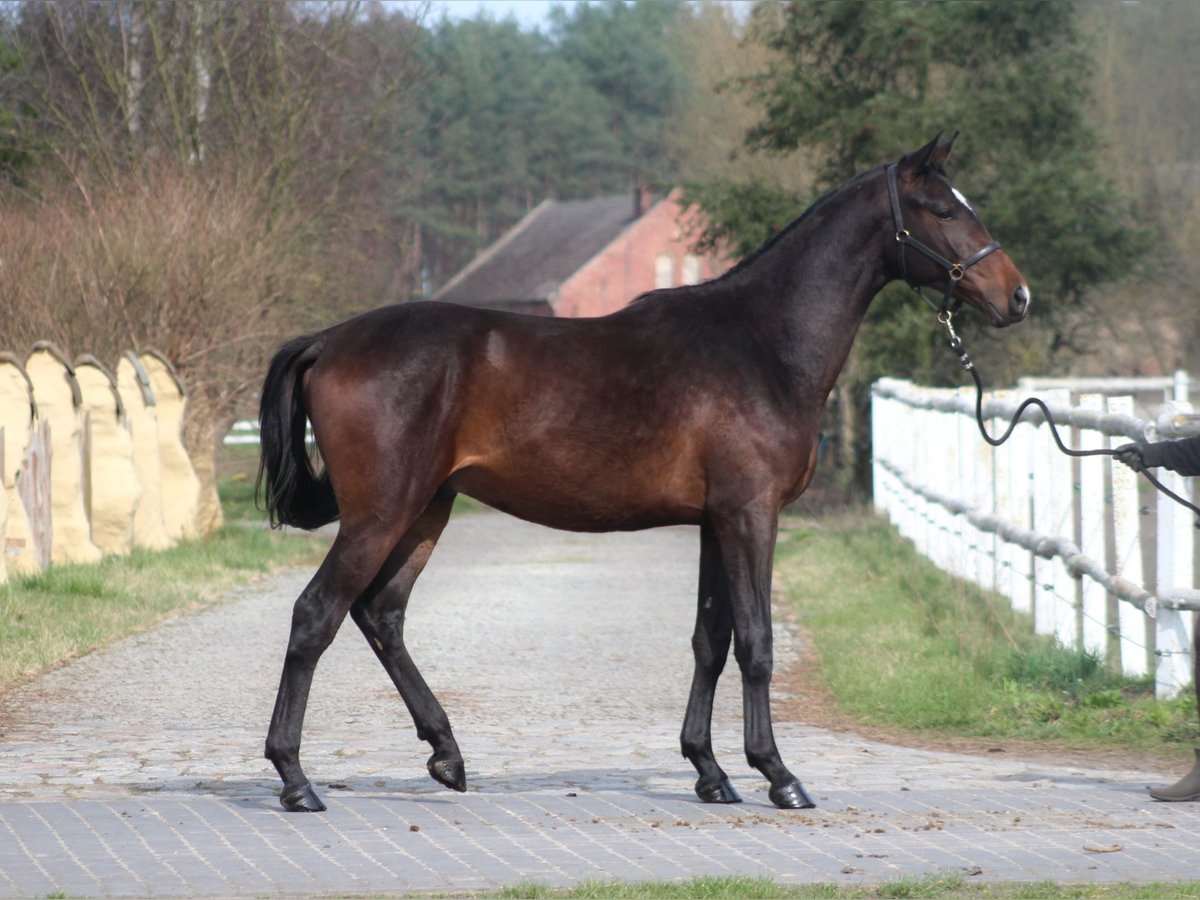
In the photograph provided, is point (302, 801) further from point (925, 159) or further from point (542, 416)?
point (925, 159)

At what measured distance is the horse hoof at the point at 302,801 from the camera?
6.24 metres

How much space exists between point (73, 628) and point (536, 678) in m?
3.19

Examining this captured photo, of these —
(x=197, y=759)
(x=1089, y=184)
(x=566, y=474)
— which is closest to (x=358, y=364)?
(x=566, y=474)

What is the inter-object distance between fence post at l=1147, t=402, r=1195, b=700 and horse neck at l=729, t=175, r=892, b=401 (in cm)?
232

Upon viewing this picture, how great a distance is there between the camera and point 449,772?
6.68 m

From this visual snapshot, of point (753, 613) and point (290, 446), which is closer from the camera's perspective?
point (753, 613)

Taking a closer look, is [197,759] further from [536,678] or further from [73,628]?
[73,628]

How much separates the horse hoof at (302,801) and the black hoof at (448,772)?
531 mm

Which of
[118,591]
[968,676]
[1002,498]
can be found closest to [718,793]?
[968,676]

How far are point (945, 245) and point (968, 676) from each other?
131 inches

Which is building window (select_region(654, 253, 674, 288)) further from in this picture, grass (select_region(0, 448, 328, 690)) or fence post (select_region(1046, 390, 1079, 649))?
fence post (select_region(1046, 390, 1079, 649))

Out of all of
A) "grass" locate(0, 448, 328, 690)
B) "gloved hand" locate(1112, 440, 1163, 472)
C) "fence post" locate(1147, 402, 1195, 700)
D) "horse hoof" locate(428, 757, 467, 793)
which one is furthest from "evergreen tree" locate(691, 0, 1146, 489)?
"horse hoof" locate(428, 757, 467, 793)

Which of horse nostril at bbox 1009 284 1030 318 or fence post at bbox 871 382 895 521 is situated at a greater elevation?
horse nostril at bbox 1009 284 1030 318

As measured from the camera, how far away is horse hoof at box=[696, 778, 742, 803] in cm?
659
